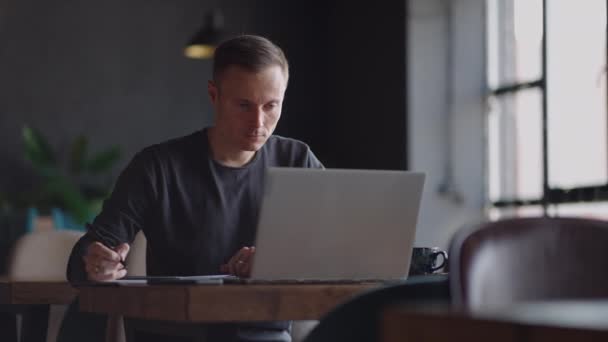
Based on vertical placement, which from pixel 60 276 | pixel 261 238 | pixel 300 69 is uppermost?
pixel 300 69

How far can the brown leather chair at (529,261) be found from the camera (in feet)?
4.55

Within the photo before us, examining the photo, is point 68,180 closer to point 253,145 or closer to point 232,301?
point 253,145

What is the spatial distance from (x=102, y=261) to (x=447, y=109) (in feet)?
16.7

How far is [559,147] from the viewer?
230 inches

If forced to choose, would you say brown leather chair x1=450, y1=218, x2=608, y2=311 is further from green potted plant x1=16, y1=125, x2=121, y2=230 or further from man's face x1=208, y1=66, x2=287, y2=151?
green potted plant x1=16, y1=125, x2=121, y2=230

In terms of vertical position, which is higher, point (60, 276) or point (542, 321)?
point (542, 321)

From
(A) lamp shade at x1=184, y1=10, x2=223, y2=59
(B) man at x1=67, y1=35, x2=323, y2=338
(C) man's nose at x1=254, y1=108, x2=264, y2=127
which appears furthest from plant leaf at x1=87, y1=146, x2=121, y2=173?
(C) man's nose at x1=254, y1=108, x2=264, y2=127

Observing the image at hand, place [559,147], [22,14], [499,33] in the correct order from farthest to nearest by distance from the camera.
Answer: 1. [22,14]
2. [499,33]
3. [559,147]

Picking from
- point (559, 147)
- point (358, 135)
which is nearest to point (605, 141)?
point (559, 147)

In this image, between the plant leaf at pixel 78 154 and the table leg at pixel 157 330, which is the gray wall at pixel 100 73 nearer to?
the plant leaf at pixel 78 154

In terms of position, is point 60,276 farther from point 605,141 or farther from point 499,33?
point 499,33

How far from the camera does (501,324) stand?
31.6 inches

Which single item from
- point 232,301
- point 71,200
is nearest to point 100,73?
point 71,200

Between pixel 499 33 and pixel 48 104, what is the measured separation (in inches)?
123
